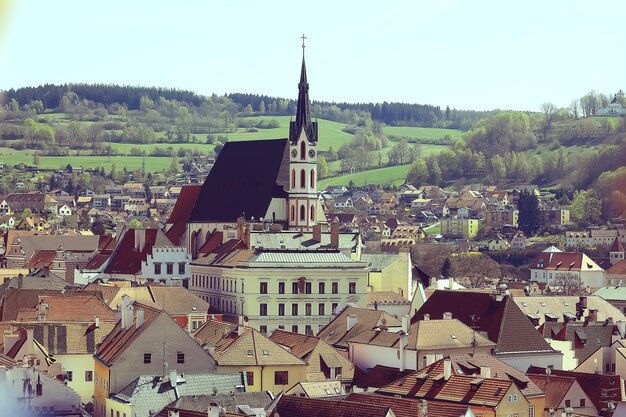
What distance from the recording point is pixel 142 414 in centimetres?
5175

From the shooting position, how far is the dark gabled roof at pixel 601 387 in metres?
58.3

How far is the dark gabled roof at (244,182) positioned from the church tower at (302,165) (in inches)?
46.1

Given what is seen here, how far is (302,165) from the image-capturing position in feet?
345

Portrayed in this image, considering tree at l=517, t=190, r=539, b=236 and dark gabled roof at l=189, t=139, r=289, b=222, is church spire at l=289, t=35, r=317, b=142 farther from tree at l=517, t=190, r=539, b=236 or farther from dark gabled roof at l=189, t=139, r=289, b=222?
tree at l=517, t=190, r=539, b=236

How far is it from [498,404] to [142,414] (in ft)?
35.0

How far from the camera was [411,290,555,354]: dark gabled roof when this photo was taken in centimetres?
6656

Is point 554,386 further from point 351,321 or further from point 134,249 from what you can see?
point 134,249

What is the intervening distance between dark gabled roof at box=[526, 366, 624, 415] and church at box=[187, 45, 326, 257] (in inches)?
1706

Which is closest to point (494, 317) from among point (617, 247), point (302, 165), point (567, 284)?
point (302, 165)

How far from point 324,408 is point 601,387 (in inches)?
738

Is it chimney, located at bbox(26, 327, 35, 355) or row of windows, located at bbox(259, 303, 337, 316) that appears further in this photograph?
row of windows, located at bbox(259, 303, 337, 316)

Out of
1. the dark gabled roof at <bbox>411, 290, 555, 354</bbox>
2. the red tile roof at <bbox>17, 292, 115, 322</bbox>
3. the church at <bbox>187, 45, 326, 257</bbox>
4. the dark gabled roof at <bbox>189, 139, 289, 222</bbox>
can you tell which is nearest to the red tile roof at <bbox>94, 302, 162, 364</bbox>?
the red tile roof at <bbox>17, 292, 115, 322</bbox>

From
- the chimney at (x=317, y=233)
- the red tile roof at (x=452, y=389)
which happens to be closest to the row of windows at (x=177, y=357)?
the red tile roof at (x=452, y=389)

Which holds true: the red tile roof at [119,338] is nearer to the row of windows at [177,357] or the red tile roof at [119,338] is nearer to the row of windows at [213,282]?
the row of windows at [177,357]
